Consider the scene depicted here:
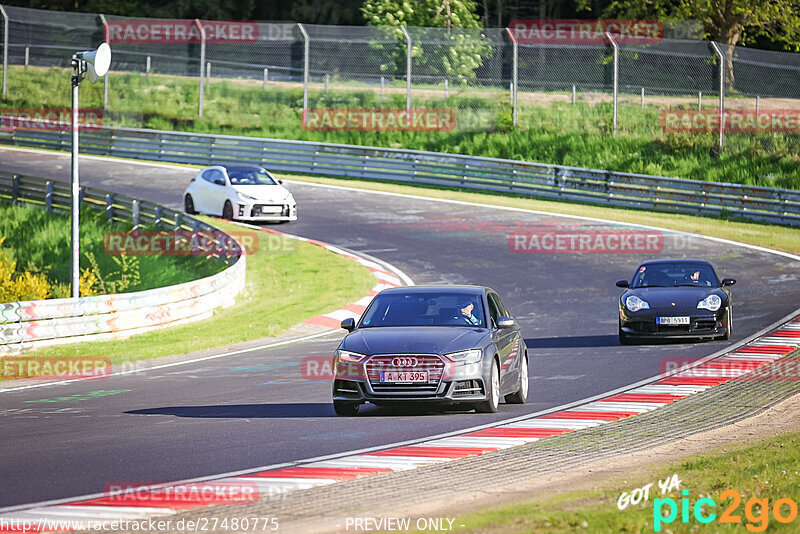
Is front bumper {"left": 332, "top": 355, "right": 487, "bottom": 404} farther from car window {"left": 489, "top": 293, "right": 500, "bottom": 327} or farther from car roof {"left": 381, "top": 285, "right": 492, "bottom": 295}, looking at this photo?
car roof {"left": 381, "top": 285, "right": 492, "bottom": 295}

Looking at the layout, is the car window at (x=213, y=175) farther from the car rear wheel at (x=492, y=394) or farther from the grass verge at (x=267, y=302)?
the car rear wheel at (x=492, y=394)

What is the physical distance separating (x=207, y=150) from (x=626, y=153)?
14.9 metres

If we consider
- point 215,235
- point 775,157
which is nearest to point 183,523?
point 215,235

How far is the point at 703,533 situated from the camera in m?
6.81

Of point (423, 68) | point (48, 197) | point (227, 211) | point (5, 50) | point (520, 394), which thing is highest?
point (5, 50)

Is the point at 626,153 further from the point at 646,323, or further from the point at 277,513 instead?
the point at 277,513

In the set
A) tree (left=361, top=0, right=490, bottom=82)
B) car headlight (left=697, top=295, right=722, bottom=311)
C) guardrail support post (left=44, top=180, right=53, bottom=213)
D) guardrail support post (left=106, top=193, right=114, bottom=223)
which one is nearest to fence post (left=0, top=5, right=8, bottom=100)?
guardrail support post (left=44, top=180, right=53, bottom=213)

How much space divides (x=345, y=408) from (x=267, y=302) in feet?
36.8

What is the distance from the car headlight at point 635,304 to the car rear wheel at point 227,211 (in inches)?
631

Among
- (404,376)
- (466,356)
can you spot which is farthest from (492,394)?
(404,376)

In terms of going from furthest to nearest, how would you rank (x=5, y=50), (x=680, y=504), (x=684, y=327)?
1. (x=5, y=50)
2. (x=684, y=327)
3. (x=680, y=504)

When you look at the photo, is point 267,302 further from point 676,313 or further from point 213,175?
point 213,175

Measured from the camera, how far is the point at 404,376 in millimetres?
11633

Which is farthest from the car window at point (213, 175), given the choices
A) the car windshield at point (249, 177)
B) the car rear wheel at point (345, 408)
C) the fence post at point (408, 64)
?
the car rear wheel at point (345, 408)
